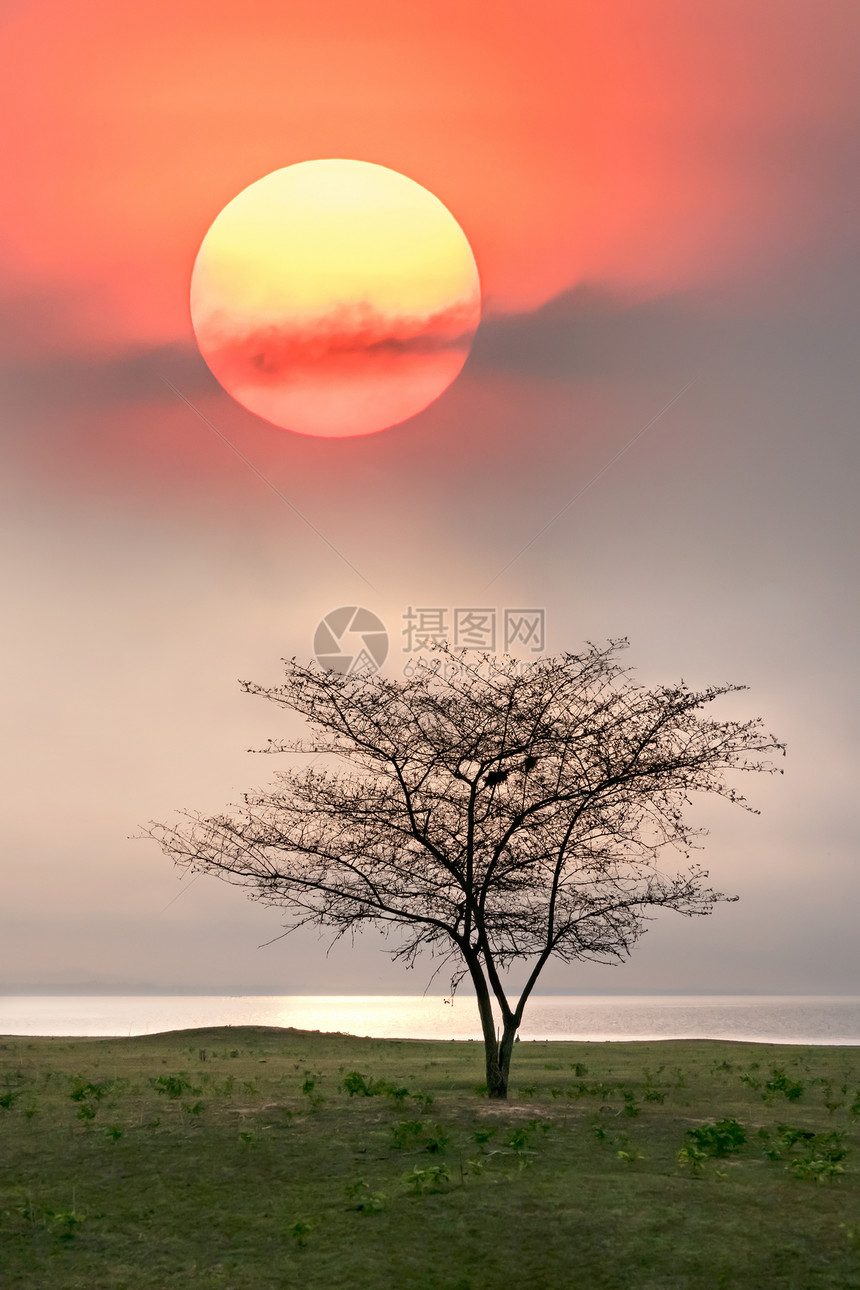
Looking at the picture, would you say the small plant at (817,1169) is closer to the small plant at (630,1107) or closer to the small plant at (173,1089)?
the small plant at (630,1107)

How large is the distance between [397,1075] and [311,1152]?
10356 mm

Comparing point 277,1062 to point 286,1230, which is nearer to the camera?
point 286,1230

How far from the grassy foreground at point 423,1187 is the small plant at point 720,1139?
32mm

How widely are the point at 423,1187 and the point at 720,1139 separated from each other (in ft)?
15.4

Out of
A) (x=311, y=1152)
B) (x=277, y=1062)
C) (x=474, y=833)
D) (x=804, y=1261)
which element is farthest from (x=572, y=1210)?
(x=277, y=1062)

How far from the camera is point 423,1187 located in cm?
1245

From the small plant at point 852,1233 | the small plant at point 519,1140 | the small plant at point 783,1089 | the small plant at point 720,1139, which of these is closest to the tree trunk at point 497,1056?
the small plant at point 519,1140

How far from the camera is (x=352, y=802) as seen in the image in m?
21.7

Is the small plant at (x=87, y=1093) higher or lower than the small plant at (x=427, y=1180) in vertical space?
higher

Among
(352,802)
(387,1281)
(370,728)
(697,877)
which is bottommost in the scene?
(387,1281)

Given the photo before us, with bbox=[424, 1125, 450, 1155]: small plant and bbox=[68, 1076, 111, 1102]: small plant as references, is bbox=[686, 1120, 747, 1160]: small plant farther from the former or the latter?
bbox=[68, 1076, 111, 1102]: small plant

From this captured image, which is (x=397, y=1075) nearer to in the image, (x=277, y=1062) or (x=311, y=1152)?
(x=277, y=1062)

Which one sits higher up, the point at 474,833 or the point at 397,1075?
the point at 474,833

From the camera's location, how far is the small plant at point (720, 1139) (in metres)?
14.5
